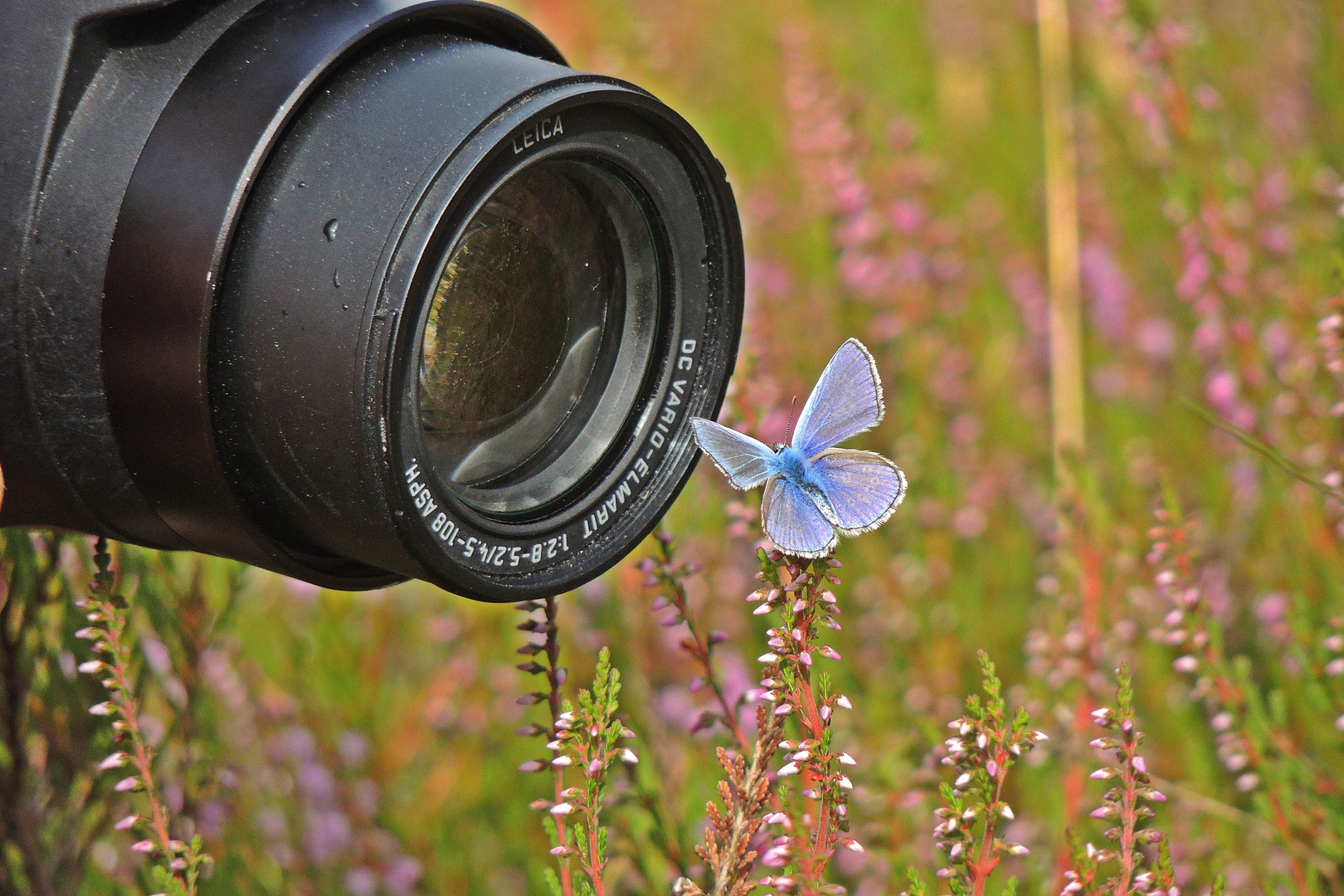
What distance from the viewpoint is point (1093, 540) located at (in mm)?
1747

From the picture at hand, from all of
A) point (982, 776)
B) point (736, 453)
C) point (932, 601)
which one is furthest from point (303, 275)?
point (932, 601)

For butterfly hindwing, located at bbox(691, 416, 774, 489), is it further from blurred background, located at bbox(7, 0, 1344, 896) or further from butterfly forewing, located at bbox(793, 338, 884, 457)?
blurred background, located at bbox(7, 0, 1344, 896)

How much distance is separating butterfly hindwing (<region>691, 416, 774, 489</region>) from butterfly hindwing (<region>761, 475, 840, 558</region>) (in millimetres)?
29

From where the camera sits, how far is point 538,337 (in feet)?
3.50

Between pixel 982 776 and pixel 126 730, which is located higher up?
pixel 126 730

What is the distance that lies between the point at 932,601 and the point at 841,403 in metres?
1.23

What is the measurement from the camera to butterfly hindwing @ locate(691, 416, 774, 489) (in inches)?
38.5

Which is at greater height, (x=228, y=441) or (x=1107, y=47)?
(x=1107, y=47)

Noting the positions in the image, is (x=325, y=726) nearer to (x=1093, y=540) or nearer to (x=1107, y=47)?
(x=1093, y=540)

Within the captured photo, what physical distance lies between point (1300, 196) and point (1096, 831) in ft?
4.53

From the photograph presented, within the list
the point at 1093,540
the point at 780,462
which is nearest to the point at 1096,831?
the point at 1093,540

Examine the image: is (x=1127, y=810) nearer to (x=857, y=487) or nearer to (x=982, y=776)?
(x=982, y=776)

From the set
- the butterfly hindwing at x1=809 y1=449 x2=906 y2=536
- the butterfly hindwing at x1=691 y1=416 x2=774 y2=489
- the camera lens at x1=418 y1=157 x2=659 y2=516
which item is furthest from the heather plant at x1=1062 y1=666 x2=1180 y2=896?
the camera lens at x1=418 y1=157 x2=659 y2=516

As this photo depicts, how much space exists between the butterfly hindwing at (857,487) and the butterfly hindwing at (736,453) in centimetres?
4
